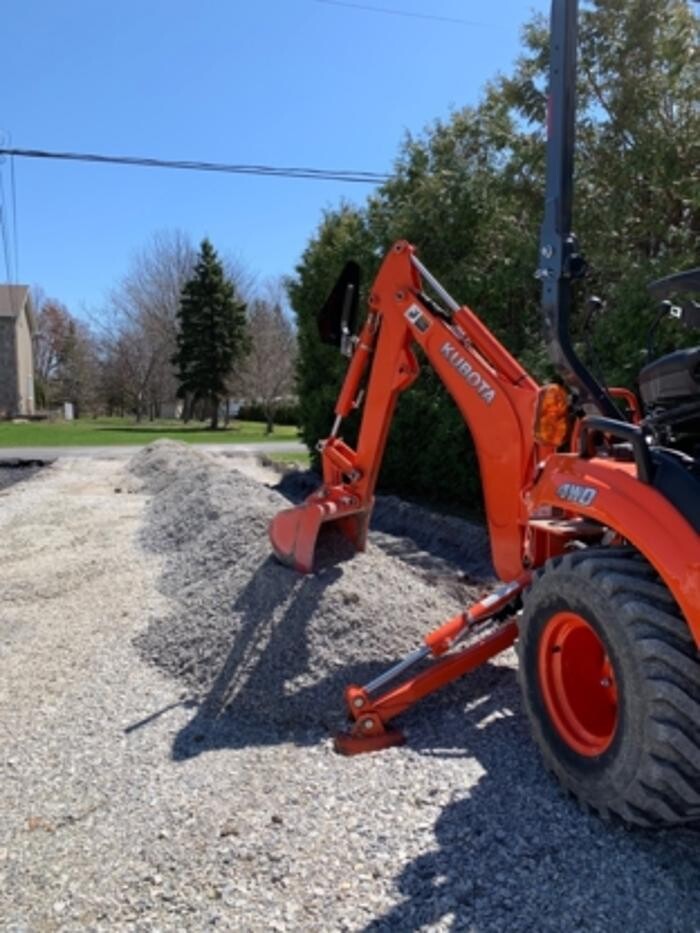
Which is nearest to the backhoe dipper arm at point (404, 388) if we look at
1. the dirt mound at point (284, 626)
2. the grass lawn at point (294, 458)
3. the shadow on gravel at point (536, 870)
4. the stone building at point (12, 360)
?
the dirt mound at point (284, 626)

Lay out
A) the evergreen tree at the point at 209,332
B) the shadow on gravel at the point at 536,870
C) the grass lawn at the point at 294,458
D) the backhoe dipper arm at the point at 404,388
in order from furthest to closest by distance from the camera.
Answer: the evergreen tree at the point at 209,332 < the grass lawn at the point at 294,458 < the backhoe dipper arm at the point at 404,388 < the shadow on gravel at the point at 536,870

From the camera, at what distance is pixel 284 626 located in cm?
463

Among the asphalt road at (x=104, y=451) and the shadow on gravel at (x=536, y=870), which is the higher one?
the shadow on gravel at (x=536, y=870)

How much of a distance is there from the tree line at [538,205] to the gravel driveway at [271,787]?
4.30 meters

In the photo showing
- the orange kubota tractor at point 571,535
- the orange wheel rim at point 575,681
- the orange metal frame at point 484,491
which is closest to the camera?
the orange kubota tractor at point 571,535

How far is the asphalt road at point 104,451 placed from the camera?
893 inches

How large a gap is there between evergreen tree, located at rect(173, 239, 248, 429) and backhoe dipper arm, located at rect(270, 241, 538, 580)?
1460 inches

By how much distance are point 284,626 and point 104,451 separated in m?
20.9

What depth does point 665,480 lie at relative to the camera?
2.77 m

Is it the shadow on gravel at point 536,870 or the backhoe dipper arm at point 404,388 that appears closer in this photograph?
the shadow on gravel at point 536,870

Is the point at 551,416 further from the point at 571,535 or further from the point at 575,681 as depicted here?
the point at 575,681

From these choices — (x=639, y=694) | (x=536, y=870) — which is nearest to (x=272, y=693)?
(x=536, y=870)

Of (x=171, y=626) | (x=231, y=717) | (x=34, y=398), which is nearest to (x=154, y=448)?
(x=171, y=626)

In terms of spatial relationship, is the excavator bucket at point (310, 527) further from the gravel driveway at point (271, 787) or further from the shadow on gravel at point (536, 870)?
the shadow on gravel at point (536, 870)
